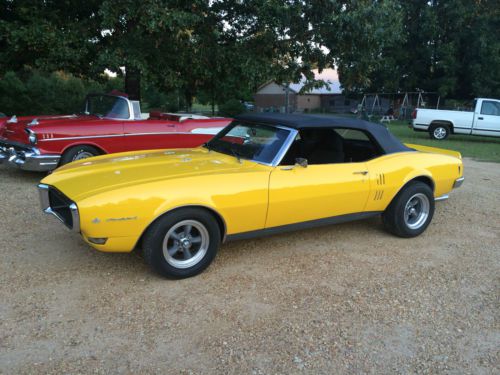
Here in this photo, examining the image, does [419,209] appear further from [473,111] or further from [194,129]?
[473,111]

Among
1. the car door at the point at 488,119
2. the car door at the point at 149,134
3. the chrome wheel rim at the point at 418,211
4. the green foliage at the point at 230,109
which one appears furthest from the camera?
the green foliage at the point at 230,109

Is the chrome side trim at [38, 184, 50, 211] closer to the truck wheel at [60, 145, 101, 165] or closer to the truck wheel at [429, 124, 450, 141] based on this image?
the truck wheel at [60, 145, 101, 165]

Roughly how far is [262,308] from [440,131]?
15.8m

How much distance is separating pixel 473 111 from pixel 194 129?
13136 millimetres

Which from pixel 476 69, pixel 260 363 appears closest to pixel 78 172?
pixel 260 363

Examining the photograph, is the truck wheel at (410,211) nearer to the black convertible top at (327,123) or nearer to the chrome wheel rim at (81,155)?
the black convertible top at (327,123)

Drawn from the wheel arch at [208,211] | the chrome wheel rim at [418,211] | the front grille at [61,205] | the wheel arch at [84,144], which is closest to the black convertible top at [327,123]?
the chrome wheel rim at [418,211]

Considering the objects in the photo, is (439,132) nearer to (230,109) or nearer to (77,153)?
(77,153)

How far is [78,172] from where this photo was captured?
3.94m

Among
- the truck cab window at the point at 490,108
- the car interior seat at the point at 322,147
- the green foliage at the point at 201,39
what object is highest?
the green foliage at the point at 201,39

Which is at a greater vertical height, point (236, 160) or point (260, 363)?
point (236, 160)

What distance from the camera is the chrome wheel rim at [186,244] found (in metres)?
3.54

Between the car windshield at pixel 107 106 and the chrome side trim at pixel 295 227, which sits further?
the car windshield at pixel 107 106

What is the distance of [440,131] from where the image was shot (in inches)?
660
